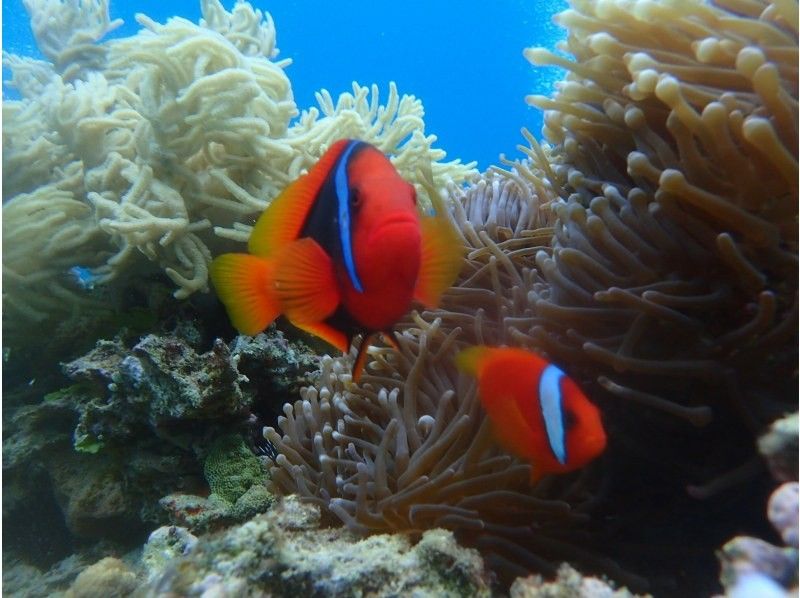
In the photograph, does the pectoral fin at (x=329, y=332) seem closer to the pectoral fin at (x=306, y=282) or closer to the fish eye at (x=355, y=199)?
the pectoral fin at (x=306, y=282)

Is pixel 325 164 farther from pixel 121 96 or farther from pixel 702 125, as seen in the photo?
pixel 121 96

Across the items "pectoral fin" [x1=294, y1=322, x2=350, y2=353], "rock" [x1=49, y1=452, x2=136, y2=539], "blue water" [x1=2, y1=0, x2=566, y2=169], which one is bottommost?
"rock" [x1=49, y1=452, x2=136, y2=539]

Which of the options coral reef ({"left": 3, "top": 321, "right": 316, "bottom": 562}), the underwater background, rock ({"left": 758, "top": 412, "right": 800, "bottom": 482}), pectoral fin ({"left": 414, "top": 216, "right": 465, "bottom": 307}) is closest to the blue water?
the underwater background

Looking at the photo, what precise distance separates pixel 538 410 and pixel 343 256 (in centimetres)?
56

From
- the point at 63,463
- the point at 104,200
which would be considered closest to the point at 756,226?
the point at 104,200

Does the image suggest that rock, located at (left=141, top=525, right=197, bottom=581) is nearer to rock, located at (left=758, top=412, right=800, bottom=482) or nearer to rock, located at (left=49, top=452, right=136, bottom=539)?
rock, located at (left=49, top=452, right=136, bottom=539)

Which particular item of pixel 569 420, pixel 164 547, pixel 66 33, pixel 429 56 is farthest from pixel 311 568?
pixel 429 56

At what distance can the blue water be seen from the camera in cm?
3055

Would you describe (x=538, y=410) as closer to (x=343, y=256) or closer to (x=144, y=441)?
(x=343, y=256)

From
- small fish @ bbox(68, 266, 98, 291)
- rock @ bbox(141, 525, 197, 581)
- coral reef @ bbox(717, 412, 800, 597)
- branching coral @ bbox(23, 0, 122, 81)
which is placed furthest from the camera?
branching coral @ bbox(23, 0, 122, 81)

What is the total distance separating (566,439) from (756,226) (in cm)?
70

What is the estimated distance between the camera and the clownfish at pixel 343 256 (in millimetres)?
1167

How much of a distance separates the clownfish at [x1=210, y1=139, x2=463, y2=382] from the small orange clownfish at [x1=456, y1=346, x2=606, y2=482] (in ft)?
0.79

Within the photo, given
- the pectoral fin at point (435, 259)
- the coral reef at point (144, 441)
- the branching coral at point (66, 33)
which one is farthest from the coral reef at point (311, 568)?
the branching coral at point (66, 33)
